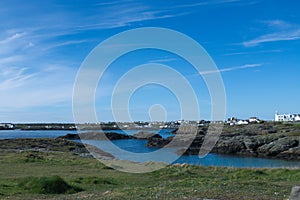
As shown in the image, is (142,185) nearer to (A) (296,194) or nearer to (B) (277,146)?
(A) (296,194)

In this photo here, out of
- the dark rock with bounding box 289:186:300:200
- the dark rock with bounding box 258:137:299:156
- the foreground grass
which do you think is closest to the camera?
the dark rock with bounding box 289:186:300:200

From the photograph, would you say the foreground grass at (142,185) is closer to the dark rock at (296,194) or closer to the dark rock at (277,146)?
the dark rock at (296,194)

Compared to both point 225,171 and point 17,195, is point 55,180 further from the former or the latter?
point 225,171

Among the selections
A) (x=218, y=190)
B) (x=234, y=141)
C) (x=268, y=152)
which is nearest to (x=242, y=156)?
(x=268, y=152)

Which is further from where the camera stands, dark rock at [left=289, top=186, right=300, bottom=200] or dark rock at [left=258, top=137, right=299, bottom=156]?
dark rock at [left=258, top=137, right=299, bottom=156]

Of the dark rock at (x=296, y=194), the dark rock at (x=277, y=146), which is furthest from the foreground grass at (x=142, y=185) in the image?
the dark rock at (x=277, y=146)

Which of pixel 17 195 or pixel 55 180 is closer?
pixel 17 195

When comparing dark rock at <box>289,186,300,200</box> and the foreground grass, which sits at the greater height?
dark rock at <box>289,186,300,200</box>

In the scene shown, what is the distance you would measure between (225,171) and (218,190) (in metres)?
19.2

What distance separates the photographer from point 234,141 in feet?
316

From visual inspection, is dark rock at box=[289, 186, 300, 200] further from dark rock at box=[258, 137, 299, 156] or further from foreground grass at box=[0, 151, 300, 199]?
dark rock at box=[258, 137, 299, 156]

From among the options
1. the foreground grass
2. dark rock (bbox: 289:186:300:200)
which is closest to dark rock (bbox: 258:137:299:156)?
the foreground grass

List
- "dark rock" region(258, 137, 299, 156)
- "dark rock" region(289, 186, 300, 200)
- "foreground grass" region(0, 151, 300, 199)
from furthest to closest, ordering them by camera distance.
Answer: "dark rock" region(258, 137, 299, 156) < "foreground grass" region(0, 151, 300, 199) < "dark rock" region(289, 186, 300, 200)

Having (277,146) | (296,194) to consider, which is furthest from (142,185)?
(277,146)
